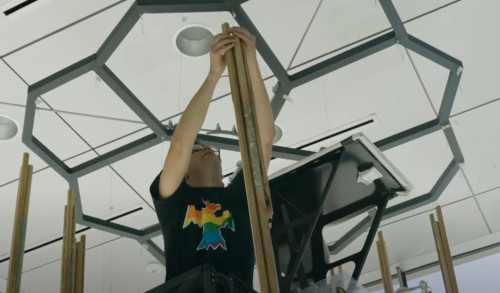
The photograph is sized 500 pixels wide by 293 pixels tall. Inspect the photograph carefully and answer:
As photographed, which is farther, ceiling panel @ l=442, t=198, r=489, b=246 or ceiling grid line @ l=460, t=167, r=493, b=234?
ceiling panel @ l=442, t=198, r=489, b=246

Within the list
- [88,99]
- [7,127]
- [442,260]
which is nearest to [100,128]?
[88,99]

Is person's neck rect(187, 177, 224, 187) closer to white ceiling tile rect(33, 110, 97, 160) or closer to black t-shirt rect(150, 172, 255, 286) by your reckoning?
black t-shirt rect(150, 172, 255, 286)

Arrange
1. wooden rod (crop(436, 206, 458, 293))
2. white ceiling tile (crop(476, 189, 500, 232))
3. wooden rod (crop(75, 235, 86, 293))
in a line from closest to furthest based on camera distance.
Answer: wooden rod (crop(75, 235, 86, 293))
wooden rod (crop(436, 206, 458, 293))
white ceiling tile (crop(476, 189, 500, 232))

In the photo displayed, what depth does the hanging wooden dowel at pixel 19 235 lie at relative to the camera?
3.00 meters

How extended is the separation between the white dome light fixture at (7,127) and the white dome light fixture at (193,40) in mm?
1454

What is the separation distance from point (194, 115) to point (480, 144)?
4442 mm

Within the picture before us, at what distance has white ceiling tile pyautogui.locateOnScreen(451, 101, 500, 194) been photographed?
632cm

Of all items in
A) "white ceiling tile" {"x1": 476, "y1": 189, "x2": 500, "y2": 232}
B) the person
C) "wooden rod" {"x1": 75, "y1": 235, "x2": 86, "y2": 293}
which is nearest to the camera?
the person

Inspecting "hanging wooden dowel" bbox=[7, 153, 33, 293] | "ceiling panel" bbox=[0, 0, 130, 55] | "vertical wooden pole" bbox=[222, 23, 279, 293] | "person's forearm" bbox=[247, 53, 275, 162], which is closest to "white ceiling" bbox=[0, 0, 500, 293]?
"ceiling panel" bbox=[0, 0, 130, 55]

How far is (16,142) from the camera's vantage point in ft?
19.6

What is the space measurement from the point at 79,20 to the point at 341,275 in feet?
9.87

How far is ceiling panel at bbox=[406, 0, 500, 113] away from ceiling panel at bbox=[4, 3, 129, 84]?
2.14 meters

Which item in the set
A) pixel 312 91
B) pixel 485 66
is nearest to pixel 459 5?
pixel 485 66

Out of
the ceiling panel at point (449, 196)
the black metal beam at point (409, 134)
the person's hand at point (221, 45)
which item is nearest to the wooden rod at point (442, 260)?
the black metal beam at point (409, 134)
